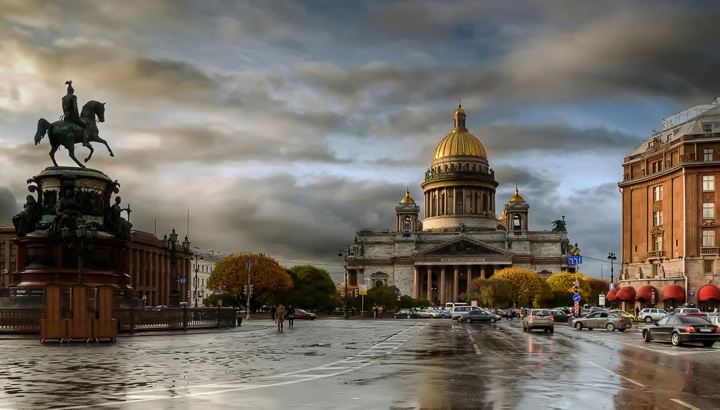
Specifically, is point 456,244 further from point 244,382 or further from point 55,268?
point 244,382

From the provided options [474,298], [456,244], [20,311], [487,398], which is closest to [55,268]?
[20,311]

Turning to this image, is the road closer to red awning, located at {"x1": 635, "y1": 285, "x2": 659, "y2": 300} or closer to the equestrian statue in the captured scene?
the equestrian statue

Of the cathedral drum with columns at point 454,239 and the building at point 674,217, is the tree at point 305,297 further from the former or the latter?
the cathedral drum with columns at point 454,239

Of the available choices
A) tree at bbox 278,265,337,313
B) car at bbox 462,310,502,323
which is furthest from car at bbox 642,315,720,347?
tree at bbox 278,265,337,313

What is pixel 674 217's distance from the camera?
84500 millimetres

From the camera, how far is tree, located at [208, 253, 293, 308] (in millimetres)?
105969

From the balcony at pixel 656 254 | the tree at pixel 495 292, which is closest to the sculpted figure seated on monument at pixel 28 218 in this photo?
the balcony at pixel 656 254

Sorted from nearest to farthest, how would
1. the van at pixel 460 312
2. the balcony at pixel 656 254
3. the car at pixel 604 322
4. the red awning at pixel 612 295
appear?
the car at pixel 604 322
the van at pixel 460 312
the balcony at pixel 656 254
the red awning at pixel 612 295

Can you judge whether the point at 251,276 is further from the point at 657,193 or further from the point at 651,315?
the point at 651,315

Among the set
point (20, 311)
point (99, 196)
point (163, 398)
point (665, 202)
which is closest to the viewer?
point (163, 398)

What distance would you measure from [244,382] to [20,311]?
22757mm

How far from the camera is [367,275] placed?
573 ft

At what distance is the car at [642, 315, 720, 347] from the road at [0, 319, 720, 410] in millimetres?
4751

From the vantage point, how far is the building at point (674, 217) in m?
80.8
